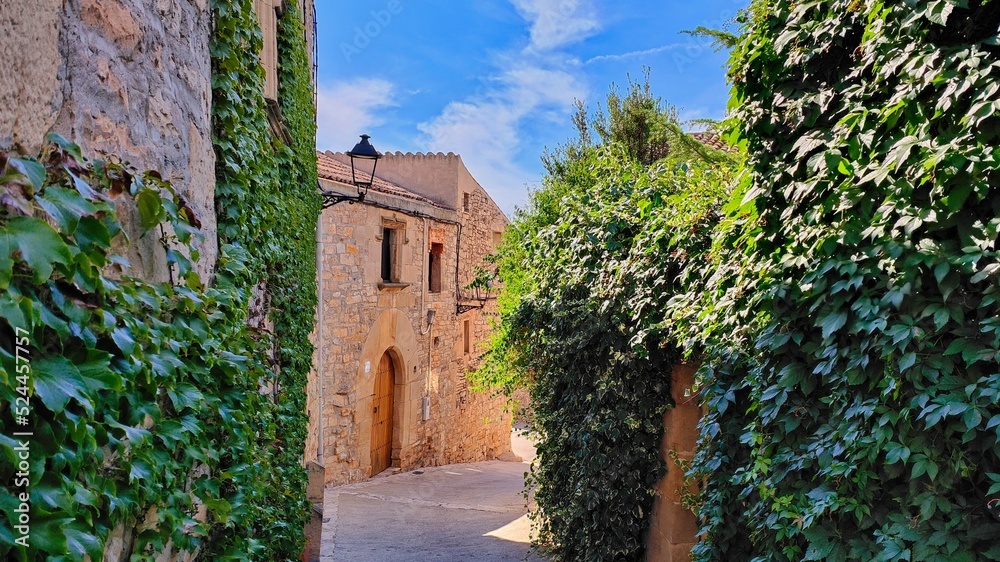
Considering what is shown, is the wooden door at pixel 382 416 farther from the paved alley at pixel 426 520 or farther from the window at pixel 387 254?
the window at pixel 387 254

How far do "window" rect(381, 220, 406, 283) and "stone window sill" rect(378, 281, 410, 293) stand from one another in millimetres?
129

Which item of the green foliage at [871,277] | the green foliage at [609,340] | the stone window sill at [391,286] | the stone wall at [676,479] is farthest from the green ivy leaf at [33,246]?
the stone window sill at [391,286]

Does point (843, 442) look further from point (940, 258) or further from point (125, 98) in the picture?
point (125, 98)

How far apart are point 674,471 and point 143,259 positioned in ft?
12.0

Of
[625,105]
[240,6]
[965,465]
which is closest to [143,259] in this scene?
[240,6]

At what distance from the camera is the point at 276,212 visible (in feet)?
12.4

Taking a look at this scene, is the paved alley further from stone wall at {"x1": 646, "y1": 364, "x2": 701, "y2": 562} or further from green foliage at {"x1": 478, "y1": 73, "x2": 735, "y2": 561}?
stone wall at {"x1": 646, "y1": 364, "x2": 701, "y2": 562}

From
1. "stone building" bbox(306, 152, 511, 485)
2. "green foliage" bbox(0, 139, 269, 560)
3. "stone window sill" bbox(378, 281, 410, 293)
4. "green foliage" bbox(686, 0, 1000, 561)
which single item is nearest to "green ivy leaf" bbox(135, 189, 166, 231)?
"green foliage" bbox(0, 139, 269, 560)

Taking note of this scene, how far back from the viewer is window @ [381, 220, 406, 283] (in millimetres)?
12422

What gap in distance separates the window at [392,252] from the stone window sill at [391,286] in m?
0.13

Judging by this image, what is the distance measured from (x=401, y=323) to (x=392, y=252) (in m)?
1.41

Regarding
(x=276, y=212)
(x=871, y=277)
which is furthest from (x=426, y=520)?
(x=871, y=277)

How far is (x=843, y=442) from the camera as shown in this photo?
207 centimetres

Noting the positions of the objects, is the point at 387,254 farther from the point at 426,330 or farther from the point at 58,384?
the point at 58,384
